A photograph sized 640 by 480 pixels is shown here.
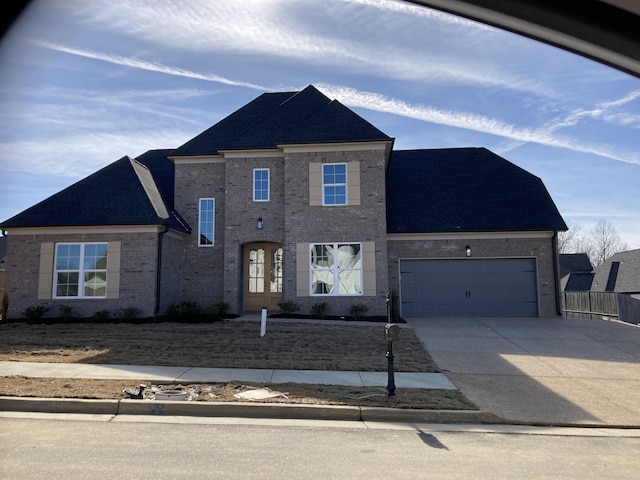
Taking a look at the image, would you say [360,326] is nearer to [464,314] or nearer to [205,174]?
[464,314]

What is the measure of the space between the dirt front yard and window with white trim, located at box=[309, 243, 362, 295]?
87.9 inches

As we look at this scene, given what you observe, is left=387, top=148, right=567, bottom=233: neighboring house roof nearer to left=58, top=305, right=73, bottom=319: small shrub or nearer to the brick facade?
the brick facade

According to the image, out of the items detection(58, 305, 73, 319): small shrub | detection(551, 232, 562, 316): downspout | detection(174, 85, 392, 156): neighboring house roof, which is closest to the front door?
detection(174, 85, 392, 156): neighboring house roof

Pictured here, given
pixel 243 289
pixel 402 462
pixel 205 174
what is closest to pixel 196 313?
pixel 243 289

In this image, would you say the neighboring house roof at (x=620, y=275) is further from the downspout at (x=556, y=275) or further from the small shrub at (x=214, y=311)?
the small shrub at (x=214, y=311)

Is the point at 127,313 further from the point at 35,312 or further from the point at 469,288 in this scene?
the point at 469,288

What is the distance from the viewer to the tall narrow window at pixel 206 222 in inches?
721

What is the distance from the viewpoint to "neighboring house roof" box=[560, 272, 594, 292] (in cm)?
3853

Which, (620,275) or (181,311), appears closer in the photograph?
(181,311)

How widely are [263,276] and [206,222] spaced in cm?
314

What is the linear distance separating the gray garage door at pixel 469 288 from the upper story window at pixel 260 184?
243 inches

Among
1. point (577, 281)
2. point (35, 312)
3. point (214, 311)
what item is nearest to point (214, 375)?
point (214, 311)

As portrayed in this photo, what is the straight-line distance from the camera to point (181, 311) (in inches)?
631

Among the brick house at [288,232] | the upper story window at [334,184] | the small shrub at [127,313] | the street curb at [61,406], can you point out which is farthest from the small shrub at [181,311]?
the street curb at [61,406]
